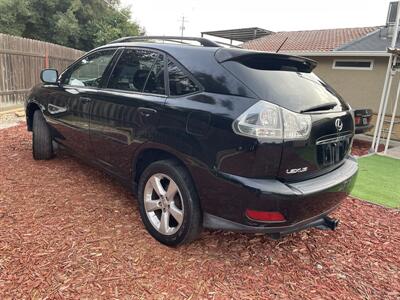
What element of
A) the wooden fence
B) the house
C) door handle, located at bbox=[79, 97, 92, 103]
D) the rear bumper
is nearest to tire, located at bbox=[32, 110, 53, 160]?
door handle, located at bbox=[79, 97, 92, 103]

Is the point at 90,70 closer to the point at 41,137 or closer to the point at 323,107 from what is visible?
the point at 41,137

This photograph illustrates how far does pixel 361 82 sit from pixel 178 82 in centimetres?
934

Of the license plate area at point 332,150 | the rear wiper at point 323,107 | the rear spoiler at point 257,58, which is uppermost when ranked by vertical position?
the rear spoiler at point 257,58

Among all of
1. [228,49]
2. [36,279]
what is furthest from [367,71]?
[36,279]

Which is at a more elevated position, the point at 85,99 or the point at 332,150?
the point at 85,99

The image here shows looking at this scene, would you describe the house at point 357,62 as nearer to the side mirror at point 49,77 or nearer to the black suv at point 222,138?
the side mirror at point 49,77

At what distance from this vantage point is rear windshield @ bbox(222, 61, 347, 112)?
2.38 m

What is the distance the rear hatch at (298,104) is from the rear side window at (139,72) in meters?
0.64

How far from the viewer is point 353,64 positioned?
413 inches

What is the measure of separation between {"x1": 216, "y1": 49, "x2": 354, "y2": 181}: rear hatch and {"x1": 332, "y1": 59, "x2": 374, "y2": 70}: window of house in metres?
8.44

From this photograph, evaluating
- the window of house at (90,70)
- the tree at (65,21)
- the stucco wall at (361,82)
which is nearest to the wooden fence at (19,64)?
the window of house at (90,70)

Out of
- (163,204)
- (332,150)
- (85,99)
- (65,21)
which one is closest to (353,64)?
(332,150)

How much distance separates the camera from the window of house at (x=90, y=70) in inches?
146

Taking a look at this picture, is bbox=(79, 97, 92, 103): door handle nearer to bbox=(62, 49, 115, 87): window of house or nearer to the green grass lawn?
bbox=(62, 49, 115, 87): window of house
